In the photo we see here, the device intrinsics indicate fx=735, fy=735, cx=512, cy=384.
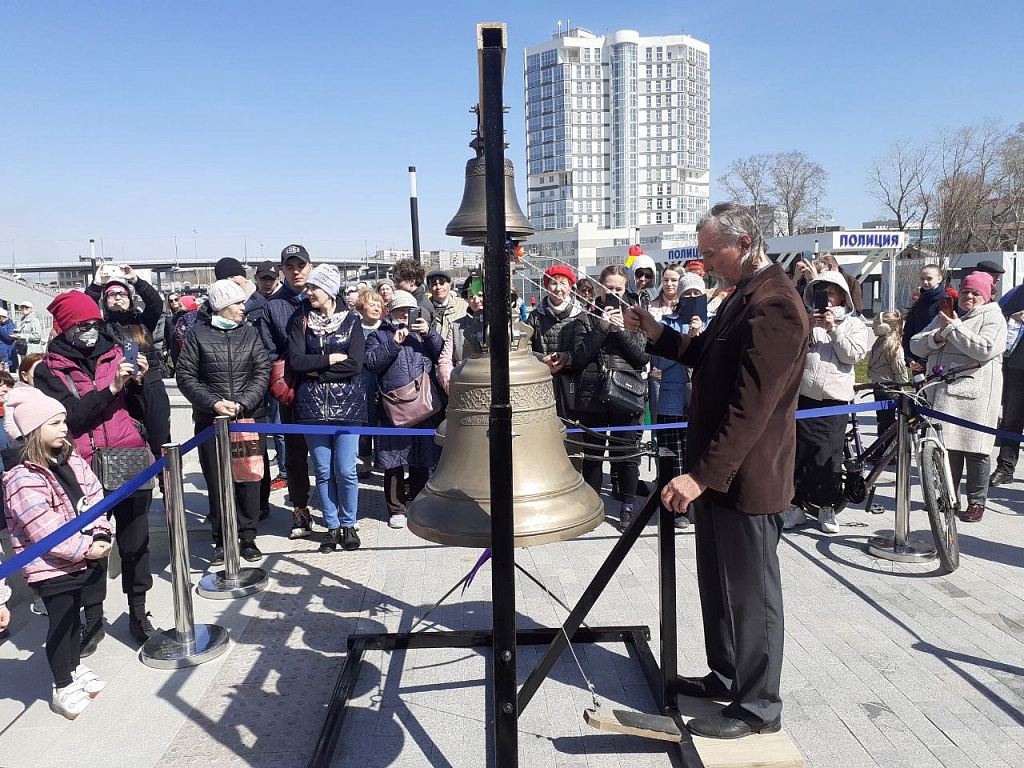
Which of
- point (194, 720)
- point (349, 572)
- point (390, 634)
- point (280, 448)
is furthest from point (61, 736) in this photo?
point (280, 448)

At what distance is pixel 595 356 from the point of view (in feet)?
19.4

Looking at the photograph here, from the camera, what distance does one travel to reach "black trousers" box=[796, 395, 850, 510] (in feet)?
17.9

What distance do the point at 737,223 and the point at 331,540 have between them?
3.99m

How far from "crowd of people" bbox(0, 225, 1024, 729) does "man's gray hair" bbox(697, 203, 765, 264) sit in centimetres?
8

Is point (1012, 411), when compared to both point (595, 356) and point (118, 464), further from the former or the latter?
point (118, 464)

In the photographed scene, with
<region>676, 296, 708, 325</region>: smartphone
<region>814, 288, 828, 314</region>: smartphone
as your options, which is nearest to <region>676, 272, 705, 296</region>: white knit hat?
<region>676, 296, 708, 325</region>: smartphone

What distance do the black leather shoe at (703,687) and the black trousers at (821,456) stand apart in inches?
101

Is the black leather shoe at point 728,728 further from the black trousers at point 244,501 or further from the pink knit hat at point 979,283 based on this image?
the pink knit hat at point 979,283

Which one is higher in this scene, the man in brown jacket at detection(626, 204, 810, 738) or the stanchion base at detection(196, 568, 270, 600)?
the man in brown jacket at detection(626, 204, 810, 738)

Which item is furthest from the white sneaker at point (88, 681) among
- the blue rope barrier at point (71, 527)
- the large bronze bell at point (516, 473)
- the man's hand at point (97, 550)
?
the large bronze bell at point (516, 473)

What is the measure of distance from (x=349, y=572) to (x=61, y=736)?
210cm

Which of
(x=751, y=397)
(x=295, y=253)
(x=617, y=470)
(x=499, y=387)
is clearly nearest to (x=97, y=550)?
(x=499, y=387)

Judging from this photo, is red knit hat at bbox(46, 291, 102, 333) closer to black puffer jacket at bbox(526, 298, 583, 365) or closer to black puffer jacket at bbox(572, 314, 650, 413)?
black puffer jacket at bbox(526, 298, 583, 365)

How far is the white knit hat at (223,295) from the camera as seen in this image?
5.25 m
